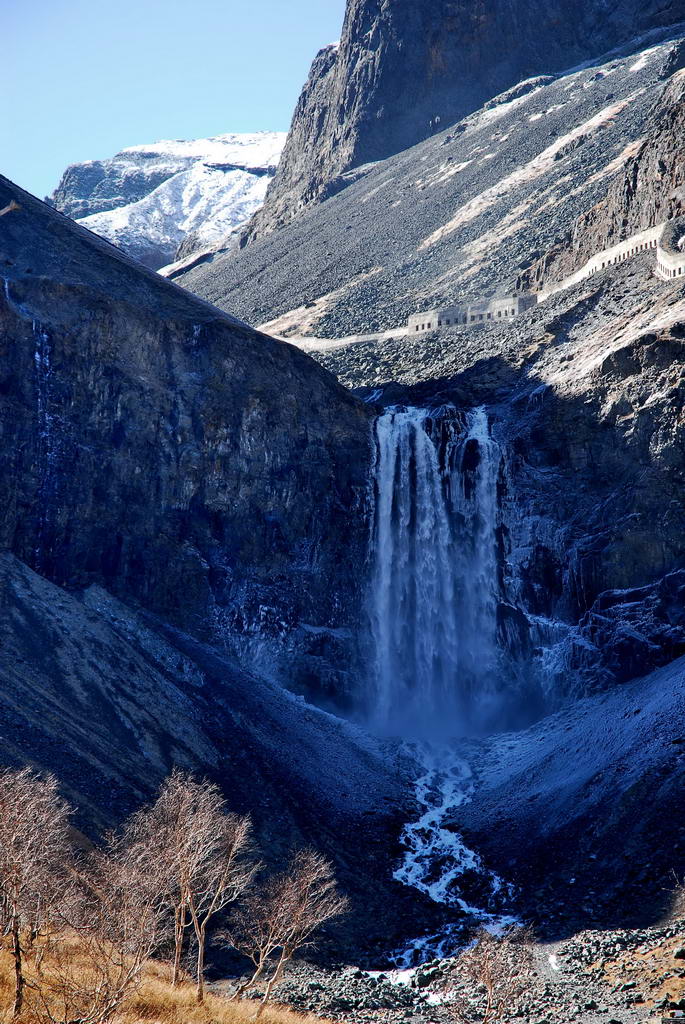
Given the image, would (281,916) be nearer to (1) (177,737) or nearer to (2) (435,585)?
(1) (177,737)

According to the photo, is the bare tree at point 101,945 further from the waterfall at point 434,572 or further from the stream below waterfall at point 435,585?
the waterfall at point 434,572

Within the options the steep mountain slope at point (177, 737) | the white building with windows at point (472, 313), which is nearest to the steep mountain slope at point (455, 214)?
the white building with windows at point (472, 313)

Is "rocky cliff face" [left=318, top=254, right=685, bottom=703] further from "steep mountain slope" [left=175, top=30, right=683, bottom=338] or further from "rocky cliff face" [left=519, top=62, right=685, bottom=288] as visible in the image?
"steep mountain slope" [left=175, top=30, right=683, bottom=338]

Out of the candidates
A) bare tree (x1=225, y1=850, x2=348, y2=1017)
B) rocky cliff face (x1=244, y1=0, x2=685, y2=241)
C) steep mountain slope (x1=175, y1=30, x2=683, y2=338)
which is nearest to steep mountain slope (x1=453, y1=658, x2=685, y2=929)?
bare tree (x1=225, y1=850, x2=348, y2=1017)

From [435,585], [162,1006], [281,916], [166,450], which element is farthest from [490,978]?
[166,450]

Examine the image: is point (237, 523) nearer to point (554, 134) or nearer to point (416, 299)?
point (416, 299)
